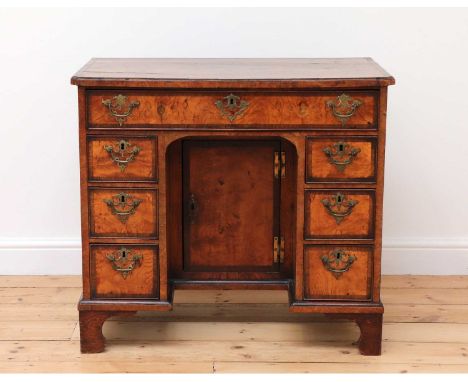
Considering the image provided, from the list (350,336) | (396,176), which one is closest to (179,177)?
(350,336)

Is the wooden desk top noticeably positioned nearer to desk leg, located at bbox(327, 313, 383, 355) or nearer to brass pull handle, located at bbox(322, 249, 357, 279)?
brass pull handle, located at bbox(322, 249, 357, 279)

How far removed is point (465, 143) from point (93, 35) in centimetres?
148

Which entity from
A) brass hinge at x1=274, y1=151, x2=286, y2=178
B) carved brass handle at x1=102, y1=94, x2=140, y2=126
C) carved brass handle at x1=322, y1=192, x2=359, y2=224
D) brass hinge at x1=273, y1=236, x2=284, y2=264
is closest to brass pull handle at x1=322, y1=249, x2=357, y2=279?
carved brass handle at x1=322, y1=192, x2=359, y2=224

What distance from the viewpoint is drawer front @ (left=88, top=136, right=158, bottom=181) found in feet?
10.2

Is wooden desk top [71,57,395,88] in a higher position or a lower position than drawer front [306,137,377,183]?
higher

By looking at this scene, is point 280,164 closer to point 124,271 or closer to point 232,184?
point 232,184

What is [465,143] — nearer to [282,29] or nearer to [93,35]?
[282,29]

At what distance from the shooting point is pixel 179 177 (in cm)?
333

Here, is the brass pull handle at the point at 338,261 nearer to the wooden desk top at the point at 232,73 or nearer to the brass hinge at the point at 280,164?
the brass hinge at the point at 280,164

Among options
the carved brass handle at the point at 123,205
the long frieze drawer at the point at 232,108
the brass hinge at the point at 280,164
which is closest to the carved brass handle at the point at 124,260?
the carved brass handle at the point at 123,205

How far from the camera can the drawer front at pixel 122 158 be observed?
312 centimetres

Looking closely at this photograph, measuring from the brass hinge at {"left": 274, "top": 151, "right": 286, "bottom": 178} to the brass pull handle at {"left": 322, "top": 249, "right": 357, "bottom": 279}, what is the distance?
1.03 feet

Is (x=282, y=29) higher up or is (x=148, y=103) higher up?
(x=282, y=29)

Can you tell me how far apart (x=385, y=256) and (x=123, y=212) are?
4.18 feet
